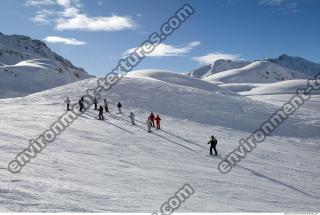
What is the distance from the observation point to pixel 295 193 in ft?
59.9

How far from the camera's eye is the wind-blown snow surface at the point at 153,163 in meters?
12.8

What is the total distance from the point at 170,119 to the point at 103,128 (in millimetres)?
10346

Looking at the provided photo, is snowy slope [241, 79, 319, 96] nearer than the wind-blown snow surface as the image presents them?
No

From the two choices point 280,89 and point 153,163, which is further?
point 280,89

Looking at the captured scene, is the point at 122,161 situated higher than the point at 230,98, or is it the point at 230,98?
the point at 230,98

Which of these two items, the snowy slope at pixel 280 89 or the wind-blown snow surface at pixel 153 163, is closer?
the wind-blown snow surface at pixel 153 163

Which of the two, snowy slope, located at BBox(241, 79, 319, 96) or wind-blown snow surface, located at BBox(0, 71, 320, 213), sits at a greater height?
snowy slope, located at BBox(241, 79, 319, 96)

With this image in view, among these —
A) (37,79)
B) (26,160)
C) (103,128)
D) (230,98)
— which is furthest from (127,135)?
(37,79)

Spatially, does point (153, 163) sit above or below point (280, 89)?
below

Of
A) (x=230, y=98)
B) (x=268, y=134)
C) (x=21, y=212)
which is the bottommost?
(x=21, y=212)

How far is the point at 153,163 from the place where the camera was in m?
20.2

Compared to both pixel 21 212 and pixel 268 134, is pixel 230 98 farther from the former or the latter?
pixel 21 212

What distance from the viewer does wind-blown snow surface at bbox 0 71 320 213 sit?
12.8 m

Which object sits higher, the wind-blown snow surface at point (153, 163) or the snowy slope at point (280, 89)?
the snowy slope at point (280, 89)
